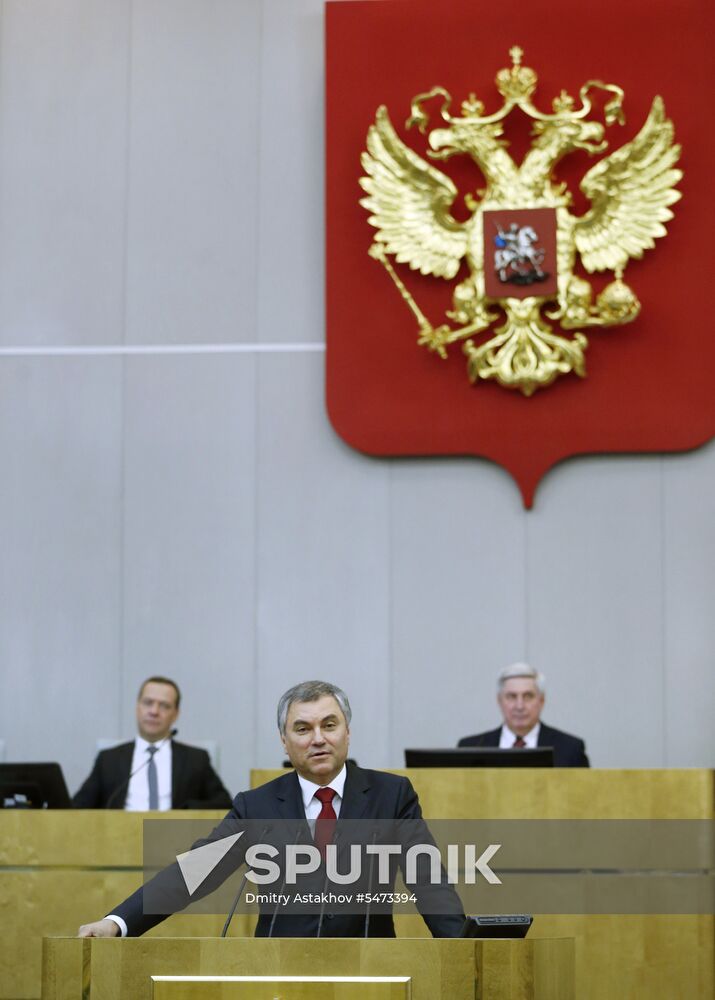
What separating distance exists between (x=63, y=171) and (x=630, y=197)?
274 centimetres

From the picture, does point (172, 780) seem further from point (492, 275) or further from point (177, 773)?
point (492, 275)

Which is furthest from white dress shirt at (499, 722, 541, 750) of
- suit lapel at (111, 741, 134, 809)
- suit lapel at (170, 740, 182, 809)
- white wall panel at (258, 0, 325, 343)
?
white wall panel at (258, 0, 325, 343)

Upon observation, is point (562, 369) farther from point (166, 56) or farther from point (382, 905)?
point (382, 905)

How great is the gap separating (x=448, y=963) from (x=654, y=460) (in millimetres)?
4430

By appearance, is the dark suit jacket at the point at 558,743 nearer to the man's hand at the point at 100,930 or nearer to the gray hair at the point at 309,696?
the gray hair at the point at 309,696

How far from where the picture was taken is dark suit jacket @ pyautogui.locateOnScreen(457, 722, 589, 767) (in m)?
5.95

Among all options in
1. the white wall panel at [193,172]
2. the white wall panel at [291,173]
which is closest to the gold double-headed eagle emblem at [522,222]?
the white wall panel at [291,173]

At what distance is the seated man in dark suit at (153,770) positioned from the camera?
6.15 metres

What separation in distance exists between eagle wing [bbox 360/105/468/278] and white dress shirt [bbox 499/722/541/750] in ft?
7.05

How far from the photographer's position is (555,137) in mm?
6984

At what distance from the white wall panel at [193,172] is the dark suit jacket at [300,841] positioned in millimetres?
3904

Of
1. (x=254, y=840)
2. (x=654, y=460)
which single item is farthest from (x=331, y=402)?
(x=254, y=840)

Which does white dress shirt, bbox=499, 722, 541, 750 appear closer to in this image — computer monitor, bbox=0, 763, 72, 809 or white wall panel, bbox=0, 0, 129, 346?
computer monitor, bbox=0, 763, 72, 809

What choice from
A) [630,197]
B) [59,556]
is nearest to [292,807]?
[59,556]
